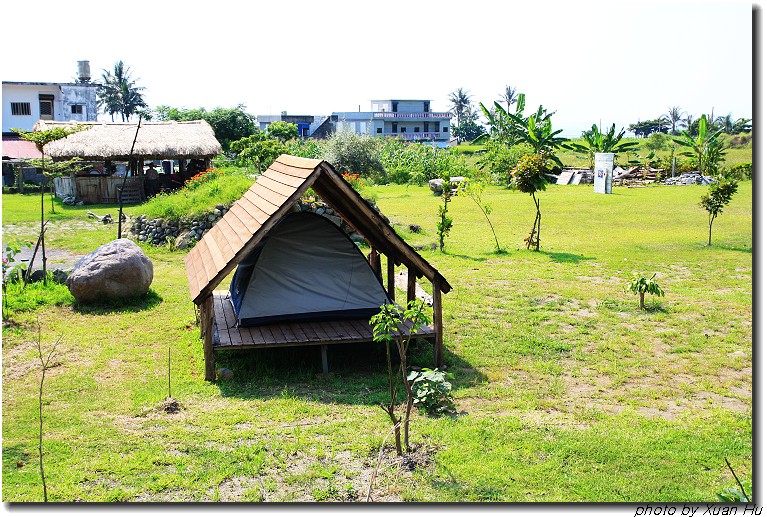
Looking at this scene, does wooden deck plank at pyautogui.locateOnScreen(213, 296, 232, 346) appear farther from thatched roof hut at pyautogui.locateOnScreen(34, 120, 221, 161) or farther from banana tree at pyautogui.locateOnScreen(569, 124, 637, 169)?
banana tree at pyautogui.locateOnScreen(569, 124, 637, 169)

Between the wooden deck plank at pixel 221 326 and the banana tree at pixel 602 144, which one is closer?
the wooden deck plank at pixel 221 326

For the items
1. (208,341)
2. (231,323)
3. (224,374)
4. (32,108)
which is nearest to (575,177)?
(32,108)

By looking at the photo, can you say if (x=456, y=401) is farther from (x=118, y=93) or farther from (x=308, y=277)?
(x=118, y=93)

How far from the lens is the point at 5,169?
34594 mm

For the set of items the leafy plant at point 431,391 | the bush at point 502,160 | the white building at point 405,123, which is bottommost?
the leafy plant at point 431,391

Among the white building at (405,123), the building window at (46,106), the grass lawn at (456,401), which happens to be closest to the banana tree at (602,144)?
the grass lawn at (456,401)

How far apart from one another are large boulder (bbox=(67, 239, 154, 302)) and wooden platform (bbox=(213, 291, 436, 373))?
2.60m

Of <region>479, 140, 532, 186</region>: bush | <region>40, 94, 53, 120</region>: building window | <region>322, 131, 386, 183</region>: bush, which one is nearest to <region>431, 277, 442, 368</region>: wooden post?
<region>322, 131, 386, 183</region>: bush

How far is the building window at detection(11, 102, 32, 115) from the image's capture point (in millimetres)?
37594

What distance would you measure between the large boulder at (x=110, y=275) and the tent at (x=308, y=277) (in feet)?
9.34

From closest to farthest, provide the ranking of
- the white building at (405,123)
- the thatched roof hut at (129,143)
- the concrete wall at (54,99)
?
the thatched roof hut at (129,143), the concrete wall at (54,99), the white building at (405,123)

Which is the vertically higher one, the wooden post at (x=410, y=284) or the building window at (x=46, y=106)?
the building window at (x=46, y=106)

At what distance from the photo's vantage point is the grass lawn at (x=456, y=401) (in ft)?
17.0

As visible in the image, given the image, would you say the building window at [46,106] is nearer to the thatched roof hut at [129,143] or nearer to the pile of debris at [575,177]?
the thatched roof hut at [129,143]
